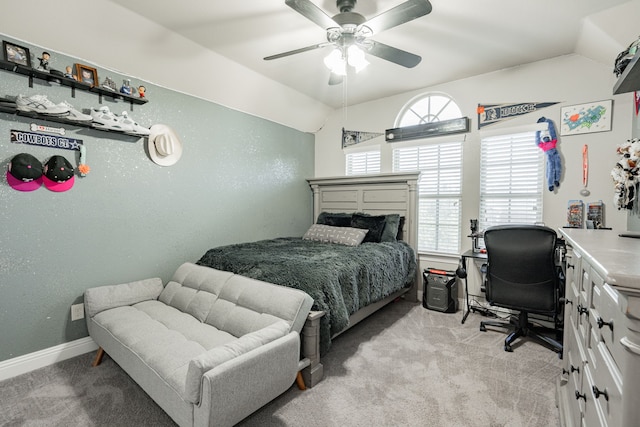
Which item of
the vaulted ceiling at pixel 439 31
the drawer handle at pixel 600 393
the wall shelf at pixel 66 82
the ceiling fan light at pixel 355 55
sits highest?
the vaulted ceiling at pixel 439 31

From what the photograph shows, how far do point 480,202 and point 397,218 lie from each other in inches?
37.0

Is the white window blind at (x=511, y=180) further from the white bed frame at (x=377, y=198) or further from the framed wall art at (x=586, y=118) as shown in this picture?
the white bed frame at (x=377, y=198)

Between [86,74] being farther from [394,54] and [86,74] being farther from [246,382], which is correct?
[246,382]

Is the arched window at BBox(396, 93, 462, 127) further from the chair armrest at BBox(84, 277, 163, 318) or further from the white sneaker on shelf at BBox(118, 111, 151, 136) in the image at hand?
the chair armrest at BBox(84, 277, 163, 318)

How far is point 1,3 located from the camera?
1.97 m

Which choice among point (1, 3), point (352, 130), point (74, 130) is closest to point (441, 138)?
point (352, 130)

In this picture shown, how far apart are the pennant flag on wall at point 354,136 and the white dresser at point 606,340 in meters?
3.09

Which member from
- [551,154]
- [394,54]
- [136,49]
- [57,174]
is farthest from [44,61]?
[551,154]

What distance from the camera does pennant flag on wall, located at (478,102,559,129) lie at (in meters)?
3.14

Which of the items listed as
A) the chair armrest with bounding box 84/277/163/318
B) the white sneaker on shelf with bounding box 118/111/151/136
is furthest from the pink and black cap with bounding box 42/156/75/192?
the chair armrest with bounding box 84/277/163/318

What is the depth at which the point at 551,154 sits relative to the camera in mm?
3012

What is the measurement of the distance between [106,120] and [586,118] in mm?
4268

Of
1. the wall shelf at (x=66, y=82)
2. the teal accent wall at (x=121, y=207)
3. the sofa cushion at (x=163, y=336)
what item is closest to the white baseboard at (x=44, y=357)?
the teal accent wall at (x=121, y=207)

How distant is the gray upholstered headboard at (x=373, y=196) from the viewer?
12.5ft
